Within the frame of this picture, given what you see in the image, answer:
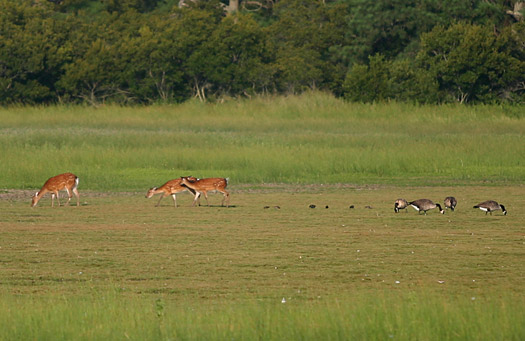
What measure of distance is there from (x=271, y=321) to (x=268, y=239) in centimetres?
537

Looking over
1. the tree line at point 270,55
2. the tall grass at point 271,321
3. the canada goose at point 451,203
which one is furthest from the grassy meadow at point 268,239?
the tree line at point 270,55

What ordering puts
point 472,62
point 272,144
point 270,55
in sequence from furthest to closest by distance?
point 270,55 → point 472,62 → point 272,144

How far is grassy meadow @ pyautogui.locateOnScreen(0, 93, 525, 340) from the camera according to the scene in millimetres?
7219

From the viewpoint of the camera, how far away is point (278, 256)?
36.1 feet

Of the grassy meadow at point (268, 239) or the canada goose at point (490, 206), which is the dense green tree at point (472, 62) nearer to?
the grassy meadow at point (268, 239)

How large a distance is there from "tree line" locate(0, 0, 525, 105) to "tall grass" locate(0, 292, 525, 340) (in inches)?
1368

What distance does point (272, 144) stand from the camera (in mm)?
27031

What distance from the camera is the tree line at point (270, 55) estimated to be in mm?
42344

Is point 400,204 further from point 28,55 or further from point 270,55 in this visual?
point 270,55

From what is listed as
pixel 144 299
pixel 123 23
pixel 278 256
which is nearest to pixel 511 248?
pixel 278 256

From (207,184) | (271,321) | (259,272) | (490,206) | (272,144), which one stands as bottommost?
(272,144)

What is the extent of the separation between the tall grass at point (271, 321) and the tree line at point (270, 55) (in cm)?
3476

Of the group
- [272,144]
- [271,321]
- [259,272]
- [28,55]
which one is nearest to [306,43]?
[28,55]

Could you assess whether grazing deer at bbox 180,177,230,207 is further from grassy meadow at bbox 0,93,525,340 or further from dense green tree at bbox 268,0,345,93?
dense green tree at bbox 268,0,345,93
